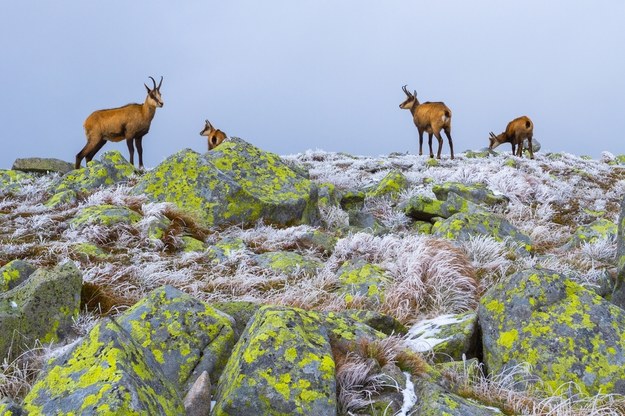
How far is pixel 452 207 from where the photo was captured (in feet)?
30.8

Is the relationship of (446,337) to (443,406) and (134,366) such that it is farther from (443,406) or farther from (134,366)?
(134,366)

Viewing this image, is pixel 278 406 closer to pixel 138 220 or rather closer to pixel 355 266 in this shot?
pixel 355 266

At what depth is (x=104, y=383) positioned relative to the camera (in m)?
2.17

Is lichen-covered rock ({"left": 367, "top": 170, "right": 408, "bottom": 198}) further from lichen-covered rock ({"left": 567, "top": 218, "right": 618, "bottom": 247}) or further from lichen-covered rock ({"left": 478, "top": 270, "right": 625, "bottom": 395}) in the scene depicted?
lichen-covered rock ({"left": 478, "top": 270, "right": 625, "bottom": 395})

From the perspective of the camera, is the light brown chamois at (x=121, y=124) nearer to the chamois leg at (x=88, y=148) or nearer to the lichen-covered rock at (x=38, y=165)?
the chamois leg at (x=88, y=148)

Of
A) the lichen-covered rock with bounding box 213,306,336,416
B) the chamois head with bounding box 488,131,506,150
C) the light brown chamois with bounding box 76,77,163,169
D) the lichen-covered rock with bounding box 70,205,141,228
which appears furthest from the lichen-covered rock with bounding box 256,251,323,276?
the chamois head with bounding box 488,131,506,150

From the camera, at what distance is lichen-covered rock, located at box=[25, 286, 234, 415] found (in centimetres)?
214

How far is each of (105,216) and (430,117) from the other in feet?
61.4

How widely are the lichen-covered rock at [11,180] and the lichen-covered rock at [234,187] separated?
186 inches

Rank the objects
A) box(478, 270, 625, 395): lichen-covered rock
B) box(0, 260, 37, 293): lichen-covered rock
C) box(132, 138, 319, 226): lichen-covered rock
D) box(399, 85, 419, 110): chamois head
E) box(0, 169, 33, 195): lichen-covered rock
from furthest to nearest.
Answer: box(399, 85, 419, 110): chamois head
box(0, 169, 33, 195): lichen-covered rock
box(132, 138, 319, 226): lichen-covered rock
box(0, 260, 37, 293): lichen-covered rock
box(478, 270, 625, 395): lichen-covered rock

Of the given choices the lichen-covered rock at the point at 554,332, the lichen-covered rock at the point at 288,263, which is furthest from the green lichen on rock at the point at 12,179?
the lichen-covered rock at the point at 554,332

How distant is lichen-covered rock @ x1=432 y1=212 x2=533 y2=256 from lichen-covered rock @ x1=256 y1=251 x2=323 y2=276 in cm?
201

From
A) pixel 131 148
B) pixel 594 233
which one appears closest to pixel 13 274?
pixel 594 233

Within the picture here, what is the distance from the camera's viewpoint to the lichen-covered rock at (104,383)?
210 cm
